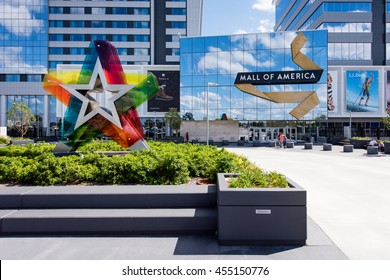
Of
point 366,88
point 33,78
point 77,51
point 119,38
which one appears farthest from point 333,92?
point 33,78

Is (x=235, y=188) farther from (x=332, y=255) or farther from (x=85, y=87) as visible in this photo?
(x=85, y=87)

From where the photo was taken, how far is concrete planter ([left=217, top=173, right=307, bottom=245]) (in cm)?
511

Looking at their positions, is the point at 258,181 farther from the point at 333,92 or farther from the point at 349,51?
the point at 349,51

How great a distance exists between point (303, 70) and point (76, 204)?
41905 mm

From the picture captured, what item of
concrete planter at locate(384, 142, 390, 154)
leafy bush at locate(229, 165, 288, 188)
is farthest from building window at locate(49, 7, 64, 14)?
leafy bush at locate(229, 165, 288, 188)

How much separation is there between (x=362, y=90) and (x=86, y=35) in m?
56.5

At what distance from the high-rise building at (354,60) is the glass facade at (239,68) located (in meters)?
6.14

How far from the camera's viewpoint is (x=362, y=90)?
4556cm

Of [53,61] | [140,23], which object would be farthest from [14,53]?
[140,23]

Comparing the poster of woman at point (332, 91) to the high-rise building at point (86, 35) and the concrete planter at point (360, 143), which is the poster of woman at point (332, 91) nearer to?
the concrete planter at point (360, 143)

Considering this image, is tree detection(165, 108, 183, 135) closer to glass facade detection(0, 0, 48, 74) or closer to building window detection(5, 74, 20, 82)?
glass facade detection(0, 0, 48, 74)

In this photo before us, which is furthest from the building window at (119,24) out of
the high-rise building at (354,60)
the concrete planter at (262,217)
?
the concrete planter at (262,217)

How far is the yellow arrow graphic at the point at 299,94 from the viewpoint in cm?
4159

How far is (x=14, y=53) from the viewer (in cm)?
5956
